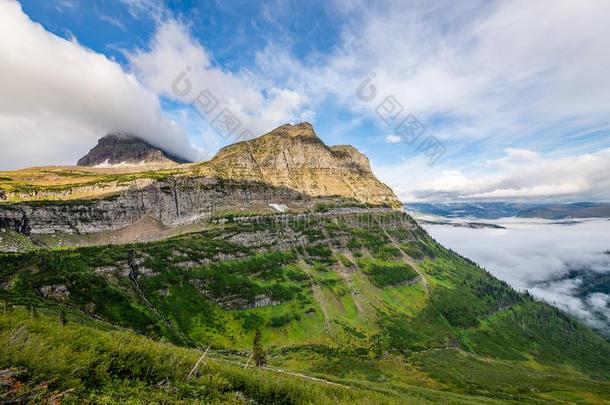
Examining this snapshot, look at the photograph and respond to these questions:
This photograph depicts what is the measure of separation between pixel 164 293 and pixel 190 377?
180 metres

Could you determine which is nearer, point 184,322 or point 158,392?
point 158,392

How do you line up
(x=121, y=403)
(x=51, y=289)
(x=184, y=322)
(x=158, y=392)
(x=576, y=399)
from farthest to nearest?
(x=184, y=322) → (x=576, y=399) → (x=51, y=289) → (x=158, y=392) → (x=121, y=403)

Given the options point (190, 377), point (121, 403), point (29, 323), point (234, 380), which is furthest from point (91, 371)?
point (234, 380)

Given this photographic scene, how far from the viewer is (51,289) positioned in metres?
153

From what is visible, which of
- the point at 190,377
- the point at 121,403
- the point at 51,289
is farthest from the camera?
the point at 51,289

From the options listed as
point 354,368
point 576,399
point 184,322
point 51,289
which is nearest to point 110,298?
point 51,289

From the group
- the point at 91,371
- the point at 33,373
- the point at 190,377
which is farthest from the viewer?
the point at 190,377

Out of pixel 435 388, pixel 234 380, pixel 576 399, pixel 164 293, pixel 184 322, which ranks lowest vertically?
pixel 576 399

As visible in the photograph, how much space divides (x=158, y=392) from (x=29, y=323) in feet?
49.1

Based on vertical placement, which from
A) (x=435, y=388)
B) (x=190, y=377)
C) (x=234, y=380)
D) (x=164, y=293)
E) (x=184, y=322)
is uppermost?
A: (x=190, y=377)

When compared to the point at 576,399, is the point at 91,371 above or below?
above

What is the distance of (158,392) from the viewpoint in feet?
105

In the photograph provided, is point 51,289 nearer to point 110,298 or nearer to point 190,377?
point 110,298

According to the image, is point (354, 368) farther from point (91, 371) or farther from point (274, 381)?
point (91, 371)
